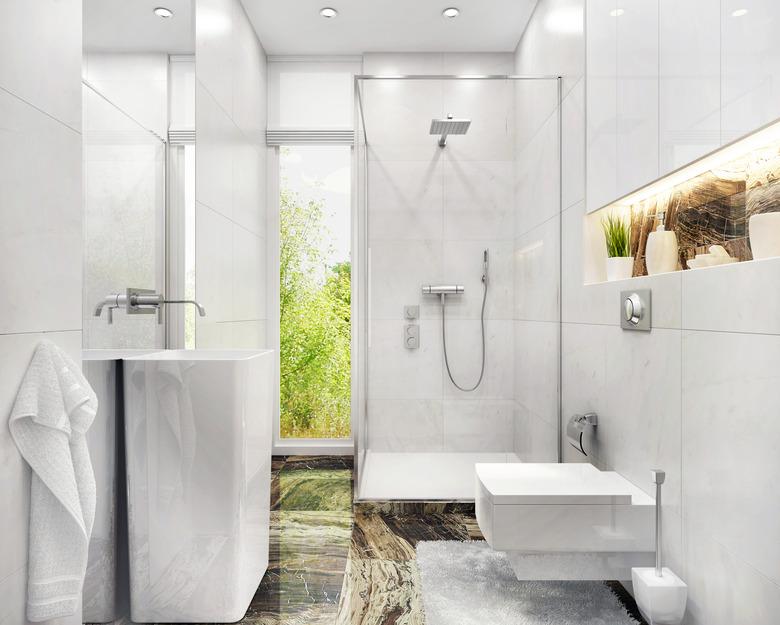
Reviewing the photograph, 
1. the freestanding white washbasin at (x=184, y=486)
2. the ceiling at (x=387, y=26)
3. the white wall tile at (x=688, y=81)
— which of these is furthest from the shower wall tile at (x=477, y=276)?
the ceiling at (x=387, y=26)

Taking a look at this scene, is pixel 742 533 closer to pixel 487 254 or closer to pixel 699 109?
pixel 699 109

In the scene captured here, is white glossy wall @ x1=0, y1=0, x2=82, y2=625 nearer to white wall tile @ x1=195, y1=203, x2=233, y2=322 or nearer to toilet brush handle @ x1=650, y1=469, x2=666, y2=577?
white wall tile @ x1=195, y1=203, x2=233, y2=322

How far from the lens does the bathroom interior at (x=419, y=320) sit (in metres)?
1.23

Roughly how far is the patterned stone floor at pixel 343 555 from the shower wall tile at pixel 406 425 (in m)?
0.29

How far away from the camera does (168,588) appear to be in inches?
66.1

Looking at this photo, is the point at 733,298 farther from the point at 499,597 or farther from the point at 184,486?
the point at 184,486

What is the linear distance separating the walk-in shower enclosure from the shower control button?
14 mm

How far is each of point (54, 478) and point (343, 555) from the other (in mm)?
1292

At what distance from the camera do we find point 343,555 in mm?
2160

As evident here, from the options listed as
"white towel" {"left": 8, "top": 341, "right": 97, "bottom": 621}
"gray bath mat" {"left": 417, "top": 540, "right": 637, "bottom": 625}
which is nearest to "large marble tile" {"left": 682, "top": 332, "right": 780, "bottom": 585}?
"gray bath mat" {"left": 417, "top": 540, "right": 637, "bottom": 625}

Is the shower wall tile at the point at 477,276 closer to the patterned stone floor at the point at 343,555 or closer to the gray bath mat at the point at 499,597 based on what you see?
the patterned stone floor at the point at 343,555

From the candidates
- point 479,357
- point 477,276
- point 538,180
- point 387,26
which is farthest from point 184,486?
point 387,26

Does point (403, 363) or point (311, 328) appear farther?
point (311, 328)

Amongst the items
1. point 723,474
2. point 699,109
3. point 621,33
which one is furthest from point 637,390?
point 621,33
